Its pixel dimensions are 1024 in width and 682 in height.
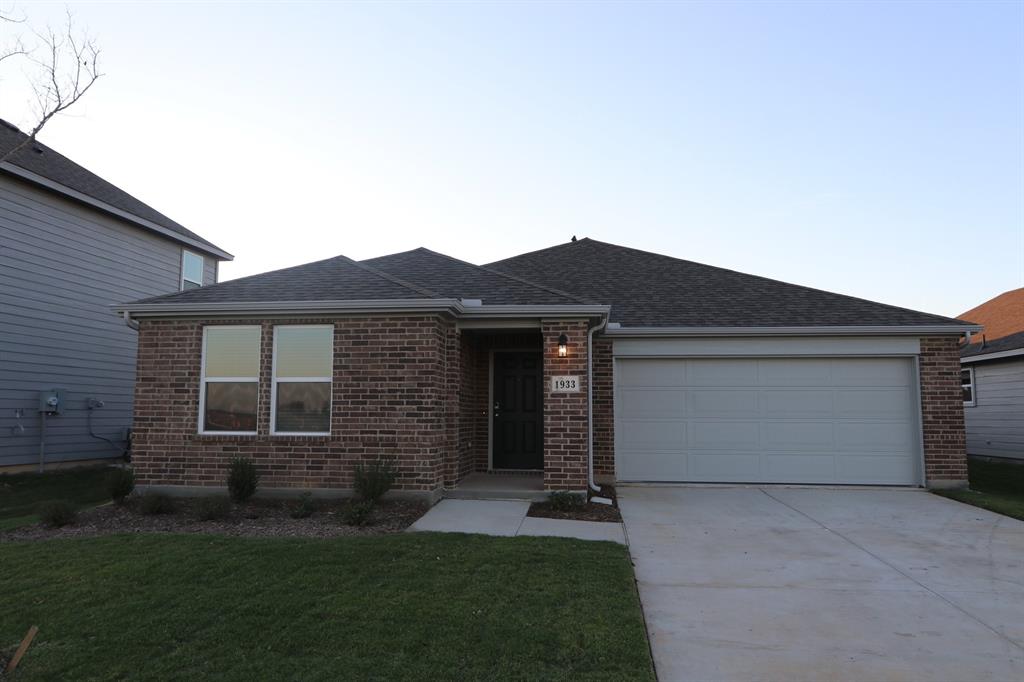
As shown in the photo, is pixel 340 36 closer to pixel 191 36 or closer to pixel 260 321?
pixel 191 36

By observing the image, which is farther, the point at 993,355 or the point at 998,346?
the point at 998,346

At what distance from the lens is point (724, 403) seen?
997cm

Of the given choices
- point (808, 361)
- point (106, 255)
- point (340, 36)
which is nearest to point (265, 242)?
point (106, 255)

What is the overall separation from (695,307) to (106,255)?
12.6m

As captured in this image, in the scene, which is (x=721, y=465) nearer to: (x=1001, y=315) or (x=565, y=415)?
→ (x=565, y=415)

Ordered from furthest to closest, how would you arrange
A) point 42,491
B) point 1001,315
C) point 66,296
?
point 1001,315 → point 66,296 → point 42,491

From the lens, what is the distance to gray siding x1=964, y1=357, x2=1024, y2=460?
1359 centimetres

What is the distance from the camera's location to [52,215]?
38.5 ft

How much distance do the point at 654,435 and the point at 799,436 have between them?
7.79ft

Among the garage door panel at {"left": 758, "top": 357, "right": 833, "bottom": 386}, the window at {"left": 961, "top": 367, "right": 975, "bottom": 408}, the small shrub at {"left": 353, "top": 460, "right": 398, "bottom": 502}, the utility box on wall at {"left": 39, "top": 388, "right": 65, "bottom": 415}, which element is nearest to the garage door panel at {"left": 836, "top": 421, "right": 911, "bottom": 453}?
the garage door panel at {"left": 758, "top": 357, "right": 833, "bottom": 386}

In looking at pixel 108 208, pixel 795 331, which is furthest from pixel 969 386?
pixel 108 208

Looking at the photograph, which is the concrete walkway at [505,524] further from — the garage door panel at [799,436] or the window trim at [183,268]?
the window trim at [183,268]

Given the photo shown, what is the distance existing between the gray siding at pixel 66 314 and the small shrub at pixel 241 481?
645 cm

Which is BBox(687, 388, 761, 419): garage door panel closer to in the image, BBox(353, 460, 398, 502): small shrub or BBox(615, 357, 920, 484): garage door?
BBox(615, 357, 920, 484): garage door
